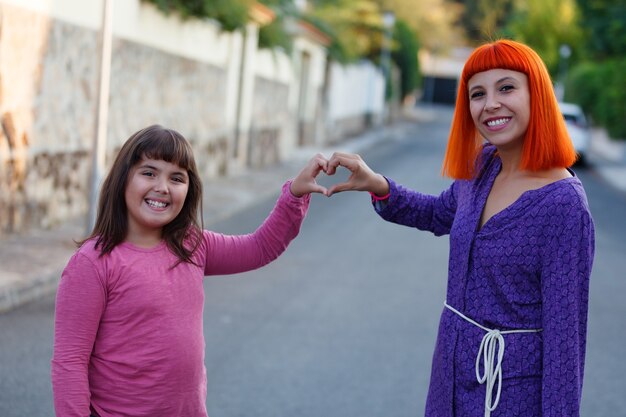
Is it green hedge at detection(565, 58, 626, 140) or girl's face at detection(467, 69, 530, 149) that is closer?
girl's face at detection(467, 69, 530, 149)

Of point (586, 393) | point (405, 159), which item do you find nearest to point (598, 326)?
point (586, 393)

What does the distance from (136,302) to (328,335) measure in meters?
4.11

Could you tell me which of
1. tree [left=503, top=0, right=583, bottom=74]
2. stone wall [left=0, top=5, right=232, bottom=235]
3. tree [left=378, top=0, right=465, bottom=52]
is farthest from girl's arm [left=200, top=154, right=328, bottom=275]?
tree [left=503, top=0, right=583, bottom=74]

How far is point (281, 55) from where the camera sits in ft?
66.8

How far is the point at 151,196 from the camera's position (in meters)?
2.48

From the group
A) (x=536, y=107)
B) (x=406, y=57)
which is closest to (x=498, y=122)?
(x=536, y=107)

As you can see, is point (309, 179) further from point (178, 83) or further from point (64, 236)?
point (178, 83)

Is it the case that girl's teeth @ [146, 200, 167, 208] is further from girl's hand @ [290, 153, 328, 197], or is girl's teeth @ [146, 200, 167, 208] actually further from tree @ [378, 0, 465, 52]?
tree @ [378, 0, 465, 52]

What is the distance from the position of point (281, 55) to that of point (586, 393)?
15.8 metres

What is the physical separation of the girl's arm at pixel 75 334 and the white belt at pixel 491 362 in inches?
41.3

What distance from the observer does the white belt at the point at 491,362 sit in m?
2.34

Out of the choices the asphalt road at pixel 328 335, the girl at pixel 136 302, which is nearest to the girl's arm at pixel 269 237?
the girl at pixel 136 302

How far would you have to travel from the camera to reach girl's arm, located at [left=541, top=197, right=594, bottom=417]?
2.26 metres

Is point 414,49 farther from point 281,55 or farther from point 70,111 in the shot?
point 70,111
